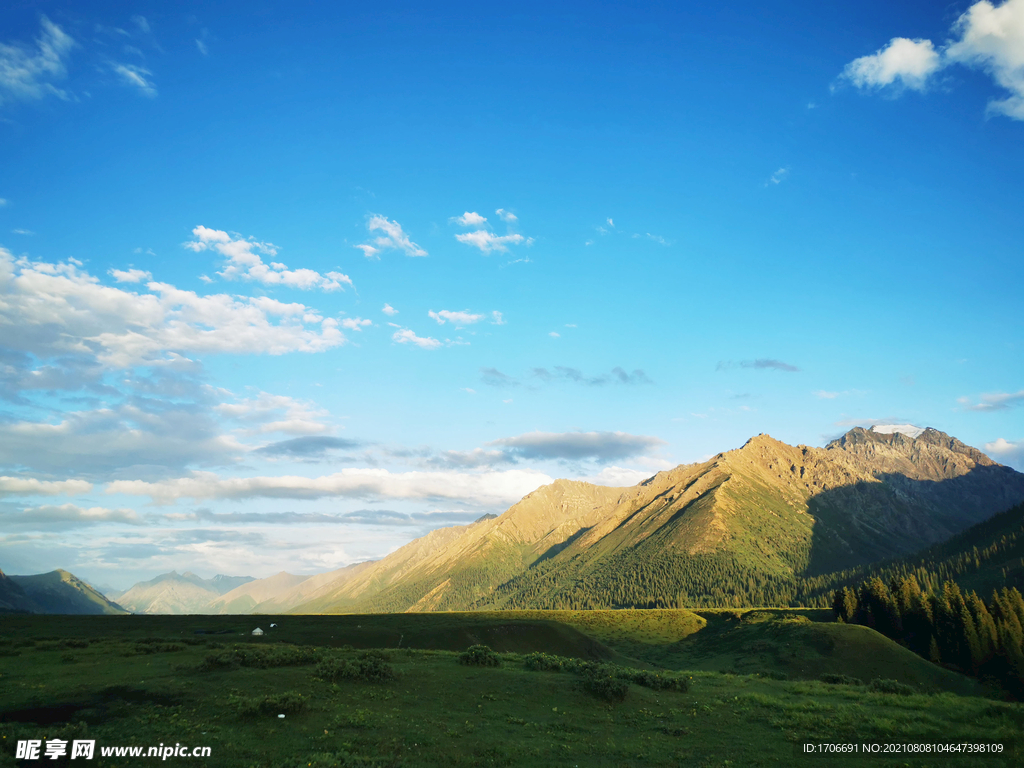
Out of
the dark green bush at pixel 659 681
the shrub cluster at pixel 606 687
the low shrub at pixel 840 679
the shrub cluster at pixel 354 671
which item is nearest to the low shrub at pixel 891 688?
the low shrub at pixel 840 679

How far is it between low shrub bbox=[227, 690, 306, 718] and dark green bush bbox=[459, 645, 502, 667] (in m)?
23.0

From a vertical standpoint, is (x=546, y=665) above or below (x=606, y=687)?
below

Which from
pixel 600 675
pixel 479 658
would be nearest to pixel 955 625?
pixel 600 675

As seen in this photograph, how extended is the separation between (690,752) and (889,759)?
380 inches

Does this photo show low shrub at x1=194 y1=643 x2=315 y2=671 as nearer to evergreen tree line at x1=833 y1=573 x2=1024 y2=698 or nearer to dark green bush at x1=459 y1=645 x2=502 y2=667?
dark green bush at x1=459 y1=645 x2=502 y2=667

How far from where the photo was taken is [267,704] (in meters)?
28.0

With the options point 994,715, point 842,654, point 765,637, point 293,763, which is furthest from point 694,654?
point 293,763

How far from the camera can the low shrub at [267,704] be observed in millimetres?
27328

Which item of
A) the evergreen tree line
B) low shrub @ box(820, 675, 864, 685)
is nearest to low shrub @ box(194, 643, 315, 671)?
low shrub @ box(820, 675, 864, 685)

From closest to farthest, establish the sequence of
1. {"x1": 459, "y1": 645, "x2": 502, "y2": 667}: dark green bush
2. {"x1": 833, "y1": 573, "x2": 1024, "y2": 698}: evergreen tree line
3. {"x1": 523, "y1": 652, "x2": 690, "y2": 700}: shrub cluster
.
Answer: {"x1": 523, "y1": 652, "x2": 690, "y2": 700}: shrub cluster → {"x1": 459, "y1": 645, "x2": 502, "y2": 667}: dark green bush → {"x1": 833, "y1": 573, "x2": 1024, "y2": 698}: evergreen tree line

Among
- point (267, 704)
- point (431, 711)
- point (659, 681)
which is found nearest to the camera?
point (267, 704)

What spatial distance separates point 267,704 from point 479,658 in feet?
83.5

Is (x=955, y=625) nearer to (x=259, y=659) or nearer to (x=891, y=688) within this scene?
(x=891, y=688)

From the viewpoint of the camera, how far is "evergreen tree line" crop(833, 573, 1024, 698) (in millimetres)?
82000
